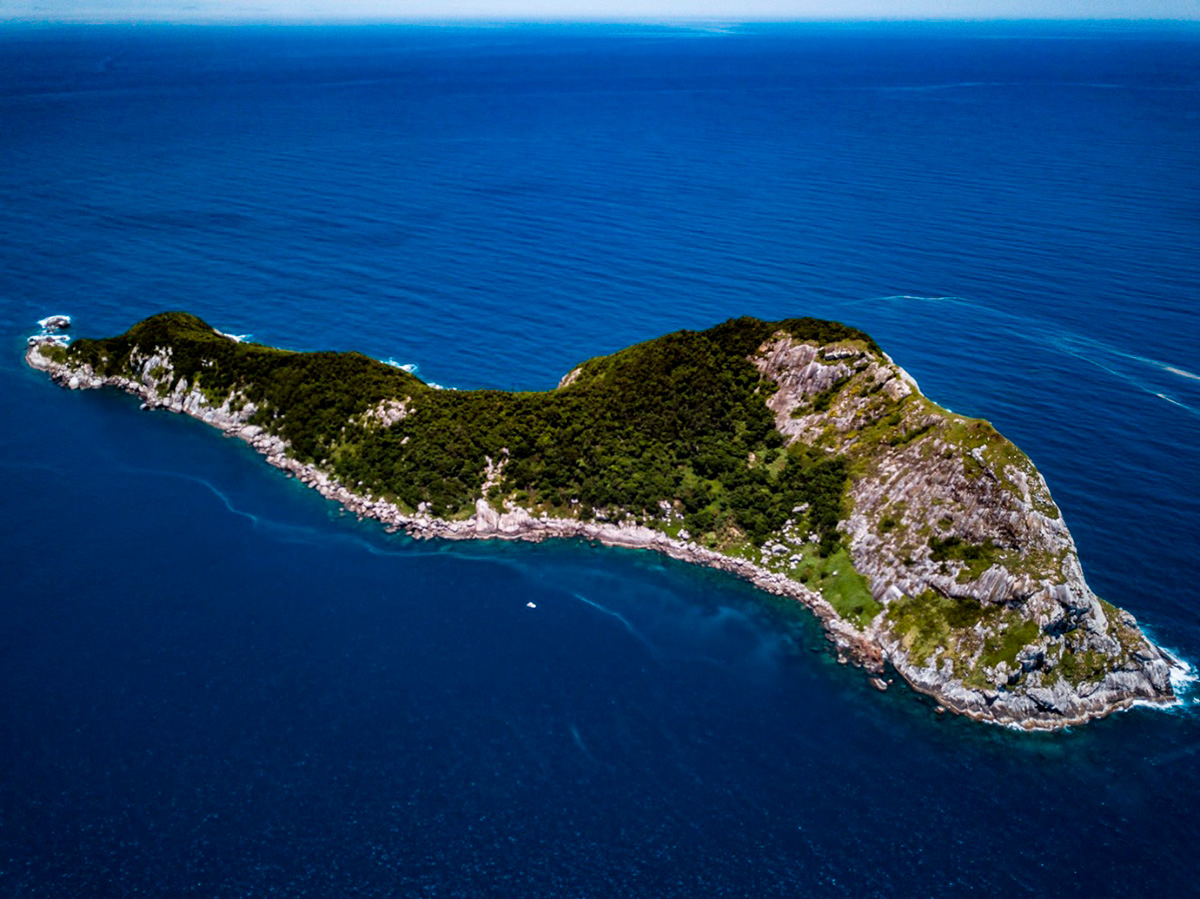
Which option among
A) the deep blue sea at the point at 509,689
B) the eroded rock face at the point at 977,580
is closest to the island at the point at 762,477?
Answer: the eroded rock face at the point at 977,580

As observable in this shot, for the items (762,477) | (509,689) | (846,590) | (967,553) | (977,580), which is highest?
(762,477)

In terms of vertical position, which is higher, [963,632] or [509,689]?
[963,632]

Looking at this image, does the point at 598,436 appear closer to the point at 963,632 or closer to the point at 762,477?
the point at 762,477

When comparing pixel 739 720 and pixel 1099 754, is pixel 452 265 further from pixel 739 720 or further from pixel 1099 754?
pixel 1099 754

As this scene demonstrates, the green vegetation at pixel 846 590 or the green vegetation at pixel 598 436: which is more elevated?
the green vegetation at pixel 598 436

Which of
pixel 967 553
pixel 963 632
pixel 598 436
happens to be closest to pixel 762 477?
pixel 598 436

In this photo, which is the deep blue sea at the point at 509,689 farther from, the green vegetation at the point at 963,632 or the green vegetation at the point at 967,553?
the green vegetation at the point at 967,553
